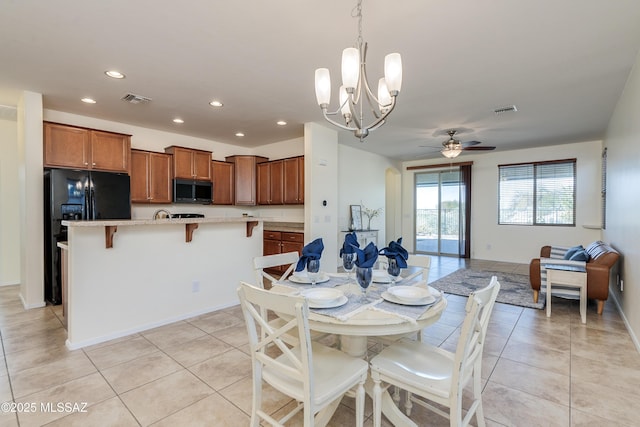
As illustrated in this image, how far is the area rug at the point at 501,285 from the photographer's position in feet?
13.6

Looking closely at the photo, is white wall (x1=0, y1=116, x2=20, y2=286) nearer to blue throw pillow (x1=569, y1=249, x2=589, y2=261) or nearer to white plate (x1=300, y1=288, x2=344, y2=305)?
white plate (x1=300, y1=288, x2=344, y2=305)

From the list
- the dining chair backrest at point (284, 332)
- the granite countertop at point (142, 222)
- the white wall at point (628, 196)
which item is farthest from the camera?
the white wall at point (628, 196)

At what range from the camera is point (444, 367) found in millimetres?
1583

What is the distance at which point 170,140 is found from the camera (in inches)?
221

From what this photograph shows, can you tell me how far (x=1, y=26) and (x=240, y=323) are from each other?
326cm

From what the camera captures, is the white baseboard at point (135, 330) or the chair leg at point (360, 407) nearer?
the chair leg at point (360, 407)

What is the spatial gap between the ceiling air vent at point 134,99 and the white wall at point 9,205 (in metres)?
2.54


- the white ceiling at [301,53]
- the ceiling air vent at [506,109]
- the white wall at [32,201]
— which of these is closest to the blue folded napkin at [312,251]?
the white ceiling at [301,53]

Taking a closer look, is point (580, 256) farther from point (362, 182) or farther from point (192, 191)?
point (192, 191)

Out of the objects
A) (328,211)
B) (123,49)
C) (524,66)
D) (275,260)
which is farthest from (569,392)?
(123,49)

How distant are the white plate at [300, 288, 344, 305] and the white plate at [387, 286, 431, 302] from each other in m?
0.34

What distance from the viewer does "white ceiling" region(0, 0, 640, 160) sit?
217cm

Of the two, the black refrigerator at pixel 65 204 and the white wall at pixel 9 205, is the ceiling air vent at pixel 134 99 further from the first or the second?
the white wall at pixel 9 205

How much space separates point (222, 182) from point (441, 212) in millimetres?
5652
